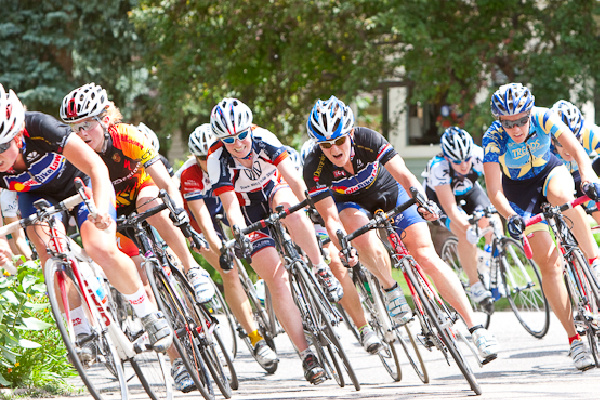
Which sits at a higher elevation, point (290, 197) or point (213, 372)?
point (290, 197)

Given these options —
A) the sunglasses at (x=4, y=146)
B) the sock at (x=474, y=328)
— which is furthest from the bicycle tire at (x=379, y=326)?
the sunglasses at (x=4, y=146)

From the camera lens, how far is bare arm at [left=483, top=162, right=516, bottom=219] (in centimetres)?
722

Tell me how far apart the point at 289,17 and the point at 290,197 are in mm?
10329

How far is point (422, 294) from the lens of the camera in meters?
6.52

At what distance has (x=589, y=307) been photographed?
23.3 ft

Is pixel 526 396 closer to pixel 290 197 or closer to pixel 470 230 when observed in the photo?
pixel 290 197

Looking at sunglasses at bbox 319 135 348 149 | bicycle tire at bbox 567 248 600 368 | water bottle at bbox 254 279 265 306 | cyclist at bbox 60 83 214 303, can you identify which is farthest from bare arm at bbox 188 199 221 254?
bicycle tire at bbox 567 248 600 368

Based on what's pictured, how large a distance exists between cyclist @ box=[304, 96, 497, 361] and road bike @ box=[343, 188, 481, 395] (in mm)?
92

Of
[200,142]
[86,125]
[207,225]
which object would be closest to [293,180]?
[207,225]

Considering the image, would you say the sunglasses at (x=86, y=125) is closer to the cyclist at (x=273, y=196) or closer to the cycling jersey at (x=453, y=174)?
the cyclist at (x=273, y=196)

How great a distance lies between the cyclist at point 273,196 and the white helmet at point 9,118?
1.88m

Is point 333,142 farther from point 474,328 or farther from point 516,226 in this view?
point 474,328

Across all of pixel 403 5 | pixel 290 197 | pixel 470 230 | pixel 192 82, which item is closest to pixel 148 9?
pixel 192 82

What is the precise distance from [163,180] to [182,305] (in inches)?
37.1
